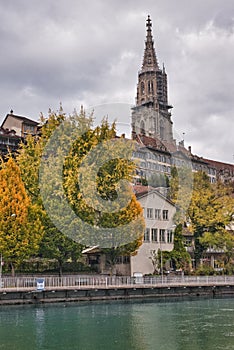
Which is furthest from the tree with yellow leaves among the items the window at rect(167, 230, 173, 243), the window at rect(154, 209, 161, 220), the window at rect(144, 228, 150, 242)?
the window at rect(167, 230, 173, 243)

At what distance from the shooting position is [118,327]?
29.3 metres

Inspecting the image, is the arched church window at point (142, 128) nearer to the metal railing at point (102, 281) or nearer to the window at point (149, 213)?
the window at point (149, 213)

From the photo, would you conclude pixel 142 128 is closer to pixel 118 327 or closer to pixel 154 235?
pixel 154 235

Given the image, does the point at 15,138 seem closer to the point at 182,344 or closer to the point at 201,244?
the point at 201,244

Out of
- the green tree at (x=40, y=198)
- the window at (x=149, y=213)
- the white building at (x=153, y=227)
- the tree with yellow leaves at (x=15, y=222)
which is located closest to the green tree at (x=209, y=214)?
the white building at (x=153, y=227)

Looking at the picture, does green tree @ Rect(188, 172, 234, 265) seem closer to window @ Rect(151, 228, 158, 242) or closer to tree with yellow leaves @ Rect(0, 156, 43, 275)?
window @ Rect(151, 228, 158, 242)

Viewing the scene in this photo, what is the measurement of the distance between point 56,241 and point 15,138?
122 ft

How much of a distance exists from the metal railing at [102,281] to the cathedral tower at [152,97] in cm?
8238

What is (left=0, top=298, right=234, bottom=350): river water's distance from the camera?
80.1ft

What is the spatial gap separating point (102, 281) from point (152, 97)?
106245 millimetres

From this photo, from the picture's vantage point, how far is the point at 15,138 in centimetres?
7725

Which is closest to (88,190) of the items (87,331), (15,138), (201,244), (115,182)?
(115,182)

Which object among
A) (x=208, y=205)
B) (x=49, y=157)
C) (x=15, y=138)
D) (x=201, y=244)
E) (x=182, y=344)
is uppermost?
(x=15, y=138)

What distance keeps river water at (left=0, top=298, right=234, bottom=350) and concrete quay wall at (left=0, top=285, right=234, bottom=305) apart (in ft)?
3.62
